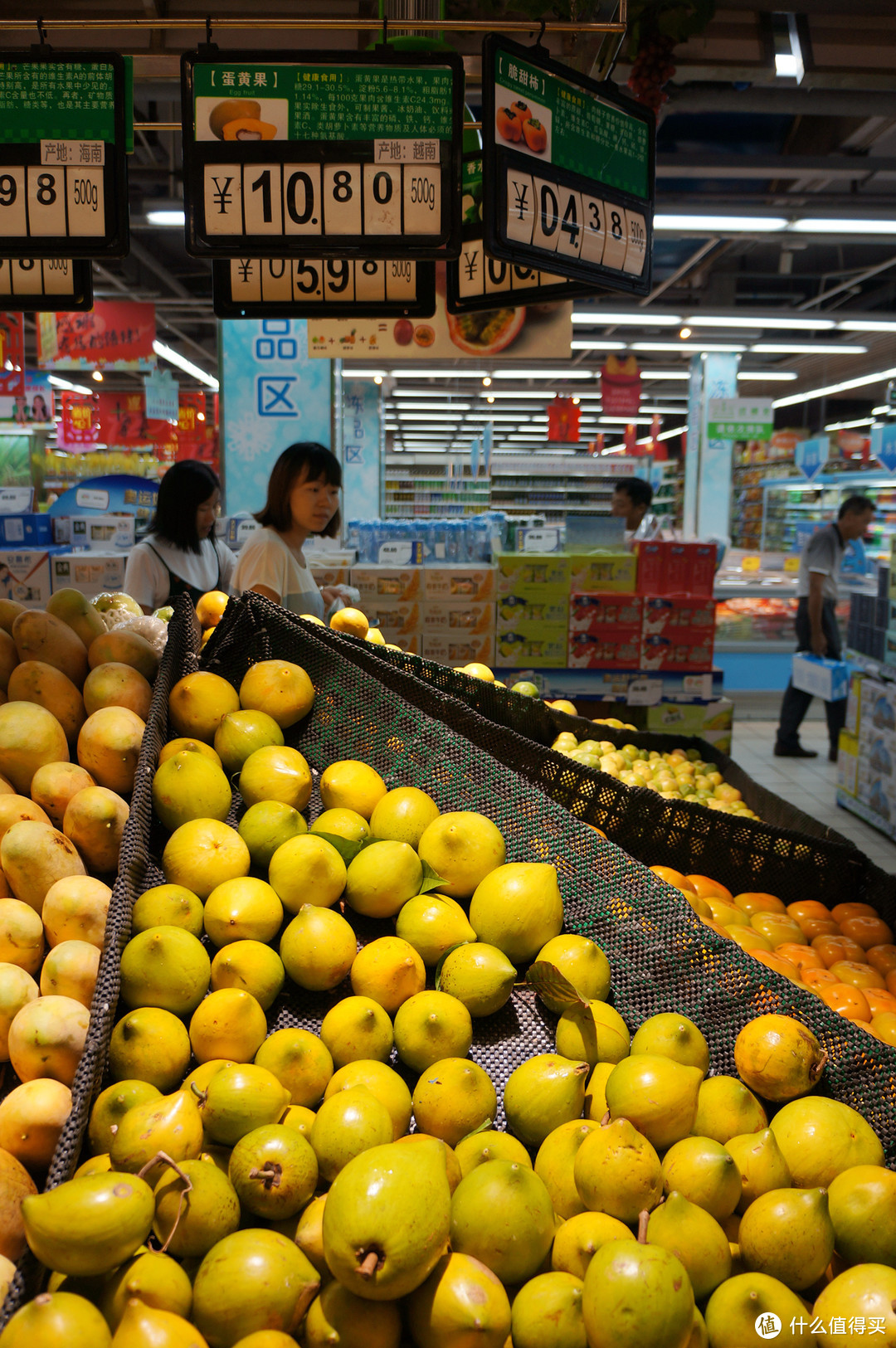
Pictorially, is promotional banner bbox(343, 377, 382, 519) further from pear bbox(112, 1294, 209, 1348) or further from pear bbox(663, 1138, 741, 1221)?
pear bbox(112, 1294, 209, 1348)

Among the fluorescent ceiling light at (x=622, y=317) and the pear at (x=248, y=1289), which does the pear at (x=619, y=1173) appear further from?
the fluorescent ceiling light at (x=622, y=317)

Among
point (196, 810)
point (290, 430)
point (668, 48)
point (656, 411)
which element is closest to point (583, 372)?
point (656, 411)

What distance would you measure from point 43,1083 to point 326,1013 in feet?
1.15

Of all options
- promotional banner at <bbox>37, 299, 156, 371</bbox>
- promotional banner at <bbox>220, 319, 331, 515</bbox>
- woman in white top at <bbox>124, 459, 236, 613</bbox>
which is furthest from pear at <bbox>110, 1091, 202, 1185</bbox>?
promotional banner at <bbox>37, 299, 156, 371</bbox>

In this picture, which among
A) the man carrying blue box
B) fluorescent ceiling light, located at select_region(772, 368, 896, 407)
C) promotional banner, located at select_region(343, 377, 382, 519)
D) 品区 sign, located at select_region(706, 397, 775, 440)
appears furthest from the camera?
fluorescent ceiling light, located at select_region(772, 368, 896, 407)

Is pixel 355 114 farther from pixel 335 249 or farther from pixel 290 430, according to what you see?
pixel 290 430

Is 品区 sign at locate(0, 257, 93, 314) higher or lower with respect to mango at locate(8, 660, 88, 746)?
higher

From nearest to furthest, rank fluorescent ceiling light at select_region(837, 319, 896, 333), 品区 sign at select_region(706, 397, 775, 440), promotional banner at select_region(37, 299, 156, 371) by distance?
fluorescent ceiling light at select_region(837, 319, 896, 333) → promotional banner at select_region(37, 299, 156, 371) → 品区 sign at select_region(706, 397, 775, 440)

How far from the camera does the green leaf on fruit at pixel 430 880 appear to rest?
1.31 metres

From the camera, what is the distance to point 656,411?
61.0 feet

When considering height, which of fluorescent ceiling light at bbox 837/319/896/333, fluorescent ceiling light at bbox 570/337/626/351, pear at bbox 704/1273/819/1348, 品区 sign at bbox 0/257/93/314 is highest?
fluorescent ceiling light at bbox 570/337/626/351

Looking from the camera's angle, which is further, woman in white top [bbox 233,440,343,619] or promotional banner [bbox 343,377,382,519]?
promotional banner [bbox 343,377,382,519]

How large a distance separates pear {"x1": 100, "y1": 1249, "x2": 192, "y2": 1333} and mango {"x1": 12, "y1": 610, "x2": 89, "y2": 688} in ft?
3.45

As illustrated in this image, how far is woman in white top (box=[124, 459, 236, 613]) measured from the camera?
156 inches
